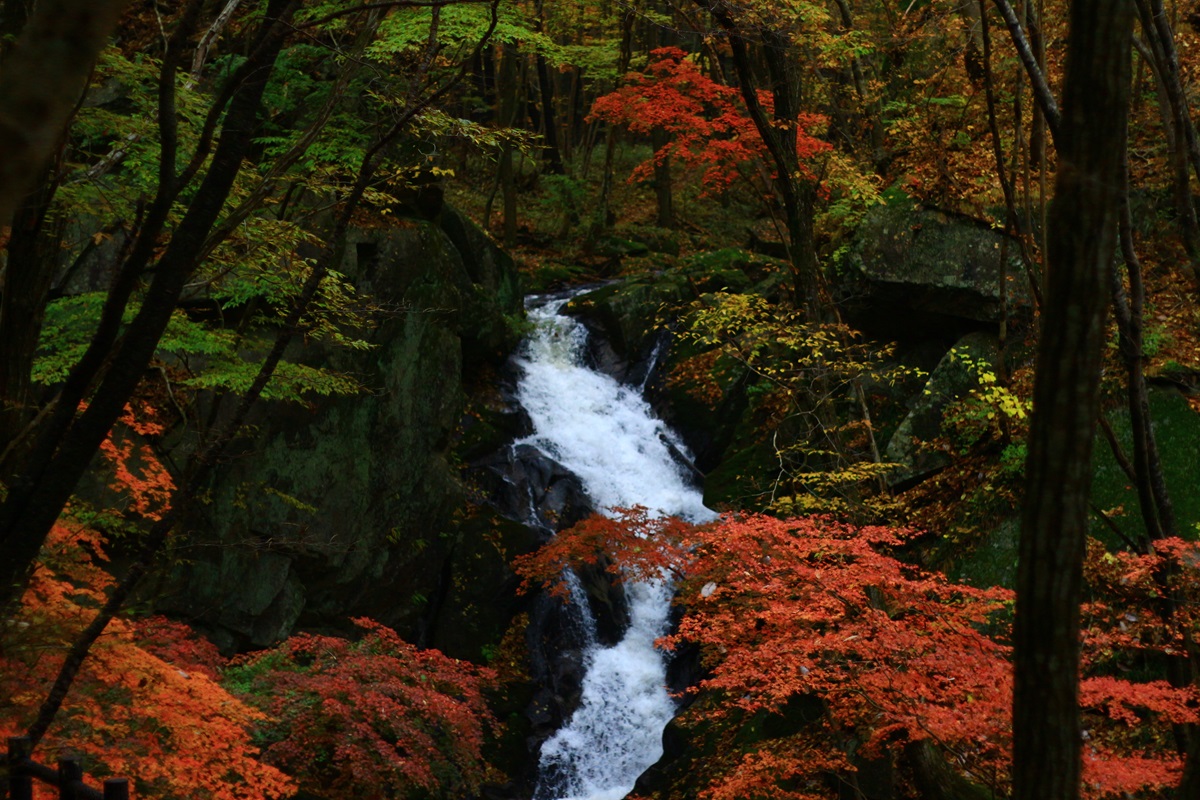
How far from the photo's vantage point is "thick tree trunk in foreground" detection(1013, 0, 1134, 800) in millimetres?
2414

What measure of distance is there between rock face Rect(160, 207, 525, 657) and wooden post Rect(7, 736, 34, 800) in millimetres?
5870

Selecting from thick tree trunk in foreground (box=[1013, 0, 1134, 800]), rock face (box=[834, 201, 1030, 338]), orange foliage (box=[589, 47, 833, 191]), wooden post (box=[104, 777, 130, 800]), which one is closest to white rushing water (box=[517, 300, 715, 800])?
rock face (box=[834, 201, 1030, 338])

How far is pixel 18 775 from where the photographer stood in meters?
3.43

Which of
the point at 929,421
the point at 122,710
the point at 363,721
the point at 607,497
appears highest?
the point at 929,421

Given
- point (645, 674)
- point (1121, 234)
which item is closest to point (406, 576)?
point (645, 674)

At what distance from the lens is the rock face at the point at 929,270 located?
1098cm

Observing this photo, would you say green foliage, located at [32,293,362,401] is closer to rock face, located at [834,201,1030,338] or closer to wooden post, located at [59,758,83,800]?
wooden post, located at [59,758,83,800]

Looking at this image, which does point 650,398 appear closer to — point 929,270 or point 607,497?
point 607,497

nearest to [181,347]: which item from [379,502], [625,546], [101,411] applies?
[101,411]

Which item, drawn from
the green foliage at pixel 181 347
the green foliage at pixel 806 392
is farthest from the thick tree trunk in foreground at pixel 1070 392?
the green foliage at pixel 181 347

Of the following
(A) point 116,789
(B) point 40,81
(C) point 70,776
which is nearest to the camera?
(B) point 40,81

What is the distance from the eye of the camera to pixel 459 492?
12820 millimetres

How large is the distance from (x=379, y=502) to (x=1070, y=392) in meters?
10.1

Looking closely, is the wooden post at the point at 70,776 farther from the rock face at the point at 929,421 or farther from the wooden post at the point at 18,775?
the rock face at the point at 929,421
